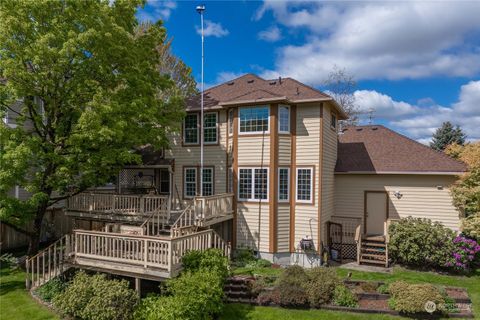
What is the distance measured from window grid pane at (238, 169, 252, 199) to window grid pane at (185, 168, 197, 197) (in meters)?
2.65

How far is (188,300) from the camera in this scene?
26.4 ft

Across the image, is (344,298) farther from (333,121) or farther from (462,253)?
(333,121)

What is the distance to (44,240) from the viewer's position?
1569 cm

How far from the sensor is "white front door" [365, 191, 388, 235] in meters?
15.4

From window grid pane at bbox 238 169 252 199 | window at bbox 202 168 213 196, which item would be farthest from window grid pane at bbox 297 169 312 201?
window at bbox 202 168 213 196

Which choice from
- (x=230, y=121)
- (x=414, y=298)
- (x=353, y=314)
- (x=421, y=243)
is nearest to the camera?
(x=414, y=298)

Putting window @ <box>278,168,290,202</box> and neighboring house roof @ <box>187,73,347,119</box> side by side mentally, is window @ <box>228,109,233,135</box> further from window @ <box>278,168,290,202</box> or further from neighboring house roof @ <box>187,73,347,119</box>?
window @ <box>278,168,290,202</box>

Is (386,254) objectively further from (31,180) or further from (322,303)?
(31,180)

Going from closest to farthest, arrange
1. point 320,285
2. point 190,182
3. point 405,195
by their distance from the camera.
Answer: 1. point 320,285
2. point 405,195
3. point 190,182

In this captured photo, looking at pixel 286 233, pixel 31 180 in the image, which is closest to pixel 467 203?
pixel 286 233

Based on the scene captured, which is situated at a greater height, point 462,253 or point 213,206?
point 213,206

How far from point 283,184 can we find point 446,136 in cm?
2341

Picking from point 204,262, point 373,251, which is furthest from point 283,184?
point 204,262

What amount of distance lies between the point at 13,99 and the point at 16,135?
1.41 m
